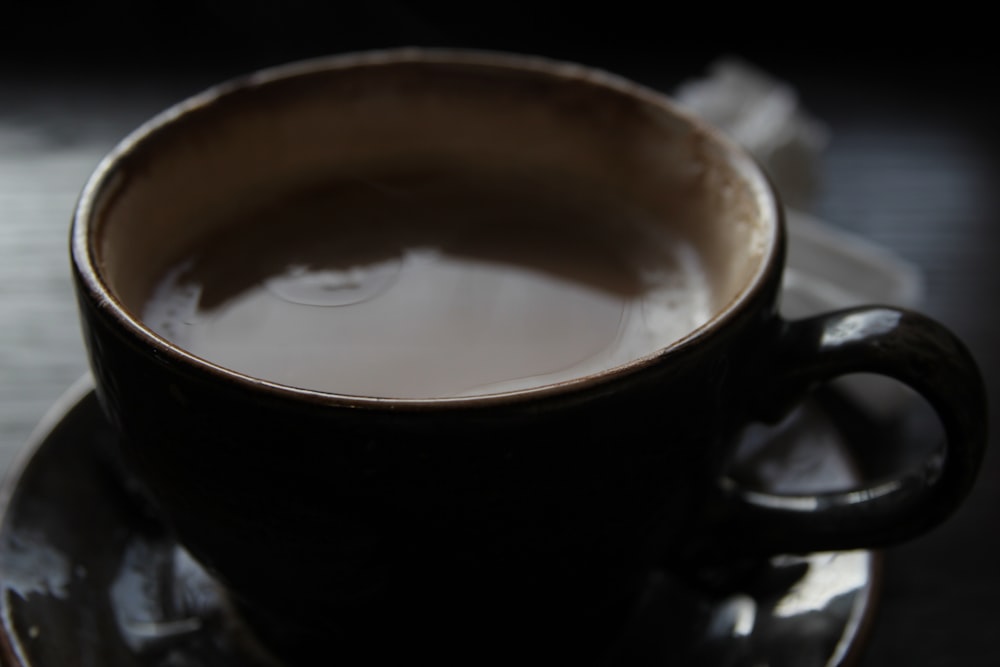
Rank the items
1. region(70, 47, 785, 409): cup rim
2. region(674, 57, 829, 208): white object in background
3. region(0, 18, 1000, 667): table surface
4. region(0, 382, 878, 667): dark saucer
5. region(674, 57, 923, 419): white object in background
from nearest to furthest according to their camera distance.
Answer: region(70, 47, 785, 409): cup rim, region(0, 382, 878, 667): dark saucer, region(0, 18, 1000, 667): table surface, region(674, 57, 923, 419): white object in background, region(674, 57, 829, 208): white object in background

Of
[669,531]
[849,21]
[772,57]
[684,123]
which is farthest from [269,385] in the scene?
[849,21]

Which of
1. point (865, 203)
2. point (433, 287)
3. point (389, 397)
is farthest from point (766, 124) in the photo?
point (389, 397)

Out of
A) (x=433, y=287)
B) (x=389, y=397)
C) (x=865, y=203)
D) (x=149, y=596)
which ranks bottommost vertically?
(x=865, y=203)

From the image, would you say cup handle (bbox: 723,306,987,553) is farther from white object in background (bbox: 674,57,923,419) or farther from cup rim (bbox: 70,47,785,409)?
white object in background (bbox: 674,57,923,419)

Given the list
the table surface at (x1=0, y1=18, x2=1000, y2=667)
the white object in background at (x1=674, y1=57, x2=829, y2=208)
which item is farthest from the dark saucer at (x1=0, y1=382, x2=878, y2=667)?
the white object in background at (x1=674, y1=57, x2=829, y2=208)

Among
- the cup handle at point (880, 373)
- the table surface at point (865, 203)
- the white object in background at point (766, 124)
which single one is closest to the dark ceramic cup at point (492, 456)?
the cup handle at point (880, 373)

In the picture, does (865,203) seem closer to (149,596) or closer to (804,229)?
(804,229)

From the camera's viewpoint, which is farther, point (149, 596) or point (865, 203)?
point (865, 203)
